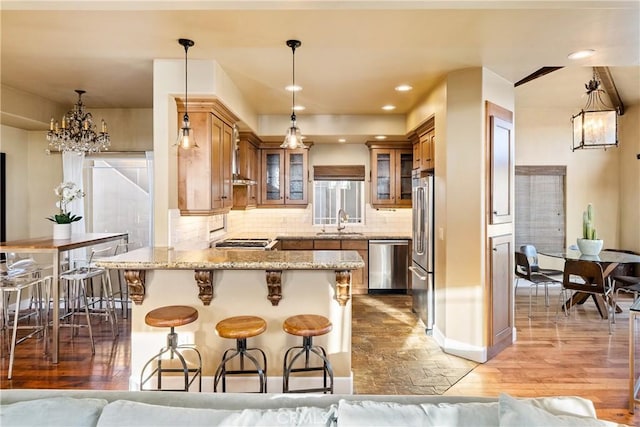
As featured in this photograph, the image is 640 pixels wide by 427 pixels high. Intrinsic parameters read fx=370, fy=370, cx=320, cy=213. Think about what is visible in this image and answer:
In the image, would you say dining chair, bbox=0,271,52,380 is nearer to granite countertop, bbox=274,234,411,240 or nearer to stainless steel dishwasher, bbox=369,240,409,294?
granite countertop, bbox=274,234,411,240

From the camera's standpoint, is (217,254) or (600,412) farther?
(217,254)

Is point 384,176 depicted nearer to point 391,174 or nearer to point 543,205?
point 391,174

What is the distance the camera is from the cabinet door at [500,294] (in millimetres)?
3646

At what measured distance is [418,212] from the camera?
4.61m

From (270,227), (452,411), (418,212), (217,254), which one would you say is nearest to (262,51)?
(217,254)

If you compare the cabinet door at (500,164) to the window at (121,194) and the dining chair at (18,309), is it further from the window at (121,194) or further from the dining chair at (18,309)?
the dining chair at (18,309)

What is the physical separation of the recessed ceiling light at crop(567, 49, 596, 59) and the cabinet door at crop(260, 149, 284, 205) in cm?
403

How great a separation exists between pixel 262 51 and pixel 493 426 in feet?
10.1

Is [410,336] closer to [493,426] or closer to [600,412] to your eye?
[600,412]

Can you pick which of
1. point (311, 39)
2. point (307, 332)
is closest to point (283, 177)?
point (311, 39)

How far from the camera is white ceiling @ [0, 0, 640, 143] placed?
2.19 metres

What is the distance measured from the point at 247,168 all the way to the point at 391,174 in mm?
2351

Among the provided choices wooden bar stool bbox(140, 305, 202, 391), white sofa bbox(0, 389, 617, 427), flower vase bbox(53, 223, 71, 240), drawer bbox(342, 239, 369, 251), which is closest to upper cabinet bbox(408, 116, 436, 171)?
drawer bbox(342, 239, 369, 251)

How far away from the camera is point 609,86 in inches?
219
